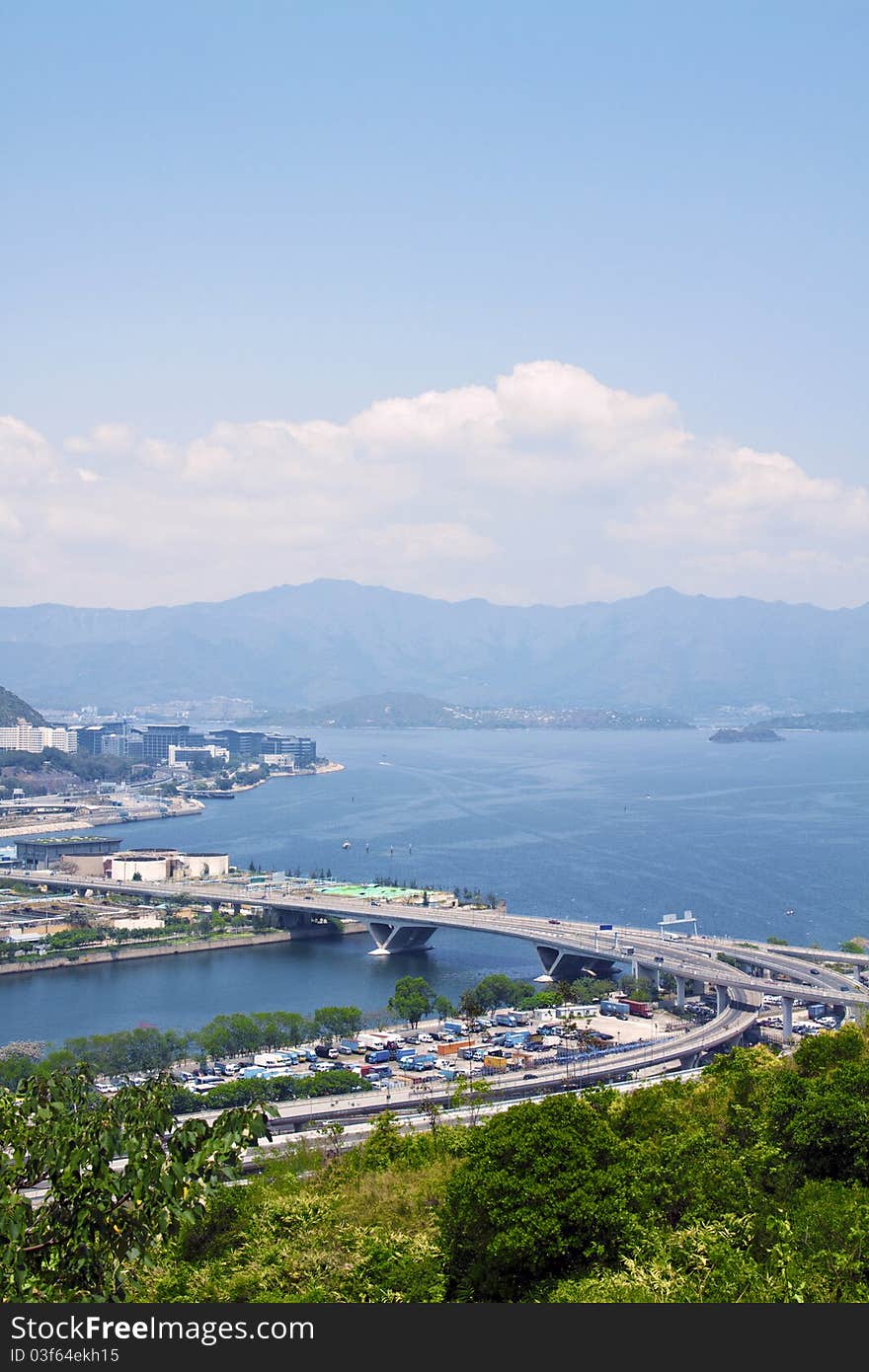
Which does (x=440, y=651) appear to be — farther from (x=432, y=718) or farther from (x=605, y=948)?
(x=605, y=948)

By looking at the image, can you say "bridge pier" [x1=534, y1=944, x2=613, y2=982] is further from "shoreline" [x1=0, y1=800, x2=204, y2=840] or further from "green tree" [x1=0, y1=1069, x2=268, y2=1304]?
"shoreline" [x1=0, y1=800, x2=204, y2=840]

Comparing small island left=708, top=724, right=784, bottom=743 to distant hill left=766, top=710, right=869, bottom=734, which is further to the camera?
distant hill left=766, top=710, right=869, bottom=734

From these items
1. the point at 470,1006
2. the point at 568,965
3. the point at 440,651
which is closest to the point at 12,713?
the point at 568,965

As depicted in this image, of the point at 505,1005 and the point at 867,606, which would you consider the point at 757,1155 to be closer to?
the point at 505,1005

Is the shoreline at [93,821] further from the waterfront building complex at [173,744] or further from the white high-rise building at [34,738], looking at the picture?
the waterfront building complex at [173,744]

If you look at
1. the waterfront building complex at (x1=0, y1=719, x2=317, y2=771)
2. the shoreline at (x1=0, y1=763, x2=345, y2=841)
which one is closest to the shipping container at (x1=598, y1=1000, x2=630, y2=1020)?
the shoreline at (x1=0, y1=763, x2=345, y2=841)

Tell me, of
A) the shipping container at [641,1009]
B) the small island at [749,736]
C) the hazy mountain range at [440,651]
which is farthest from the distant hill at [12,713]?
the hazy mountain range at [440,651]

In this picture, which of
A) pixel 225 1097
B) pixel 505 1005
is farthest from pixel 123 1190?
pixel 505 1005
